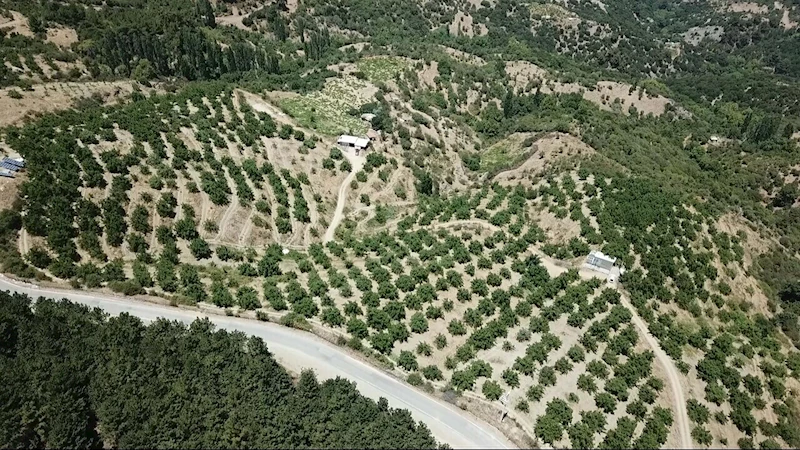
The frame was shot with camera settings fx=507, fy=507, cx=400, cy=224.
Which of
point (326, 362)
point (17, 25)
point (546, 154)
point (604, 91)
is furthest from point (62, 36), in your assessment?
point (604, 91)

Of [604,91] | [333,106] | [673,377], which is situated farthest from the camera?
[604,91]

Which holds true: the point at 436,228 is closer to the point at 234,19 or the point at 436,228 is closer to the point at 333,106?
the point at 333,106

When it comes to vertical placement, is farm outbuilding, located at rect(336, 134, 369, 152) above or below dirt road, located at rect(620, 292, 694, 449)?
above

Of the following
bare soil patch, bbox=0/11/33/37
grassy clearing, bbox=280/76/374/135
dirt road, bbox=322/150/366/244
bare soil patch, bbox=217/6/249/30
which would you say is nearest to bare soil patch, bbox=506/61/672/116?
grassy clearing, bbox=280/76/374/135

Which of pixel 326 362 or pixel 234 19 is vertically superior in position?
pixel 234 19

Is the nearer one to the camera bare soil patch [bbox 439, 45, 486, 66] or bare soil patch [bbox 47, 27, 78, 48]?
bare soil patch [bbox 47, 27, 78, 48]

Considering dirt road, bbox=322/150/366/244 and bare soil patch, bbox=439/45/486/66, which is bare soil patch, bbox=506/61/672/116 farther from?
dirt road, bbox=322/150/366/244

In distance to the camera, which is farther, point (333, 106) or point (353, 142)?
point (333, 106)
